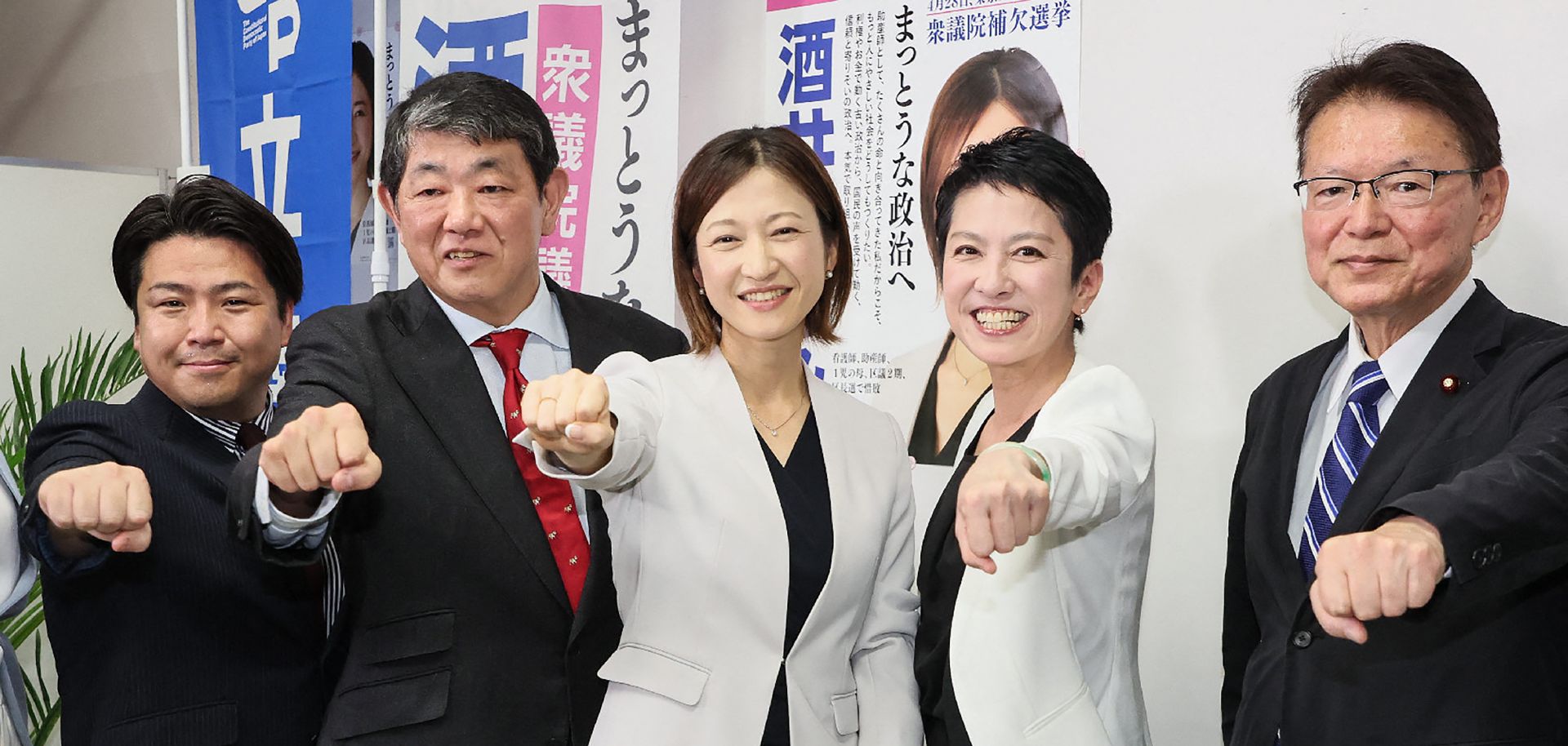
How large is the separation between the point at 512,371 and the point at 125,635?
2.14 ft

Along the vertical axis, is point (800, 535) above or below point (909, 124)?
below

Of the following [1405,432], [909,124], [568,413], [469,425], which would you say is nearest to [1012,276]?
[1405,432]

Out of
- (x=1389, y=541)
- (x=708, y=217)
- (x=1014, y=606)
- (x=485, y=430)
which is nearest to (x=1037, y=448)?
(x=1014, y=606)

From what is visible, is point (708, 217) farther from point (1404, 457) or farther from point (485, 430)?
point (1404, 457)

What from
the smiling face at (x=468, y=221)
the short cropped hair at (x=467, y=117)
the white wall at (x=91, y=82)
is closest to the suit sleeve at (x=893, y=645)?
the smiling face at (x=468, y=221)

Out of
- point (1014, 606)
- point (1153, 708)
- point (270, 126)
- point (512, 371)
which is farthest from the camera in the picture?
point (270, 126)

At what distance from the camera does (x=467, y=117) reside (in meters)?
1.93

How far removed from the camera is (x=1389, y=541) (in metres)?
1.16

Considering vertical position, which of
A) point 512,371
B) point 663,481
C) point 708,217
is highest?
point 708,217

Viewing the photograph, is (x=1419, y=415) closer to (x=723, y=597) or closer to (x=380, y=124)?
(x=723, y=597)

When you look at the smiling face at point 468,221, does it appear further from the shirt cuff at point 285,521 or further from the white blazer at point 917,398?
the white blazer at point 917,398

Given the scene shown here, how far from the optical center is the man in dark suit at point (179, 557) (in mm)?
1717

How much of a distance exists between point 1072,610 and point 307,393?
3.53ft

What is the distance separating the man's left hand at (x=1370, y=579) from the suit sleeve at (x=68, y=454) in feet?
5.03
